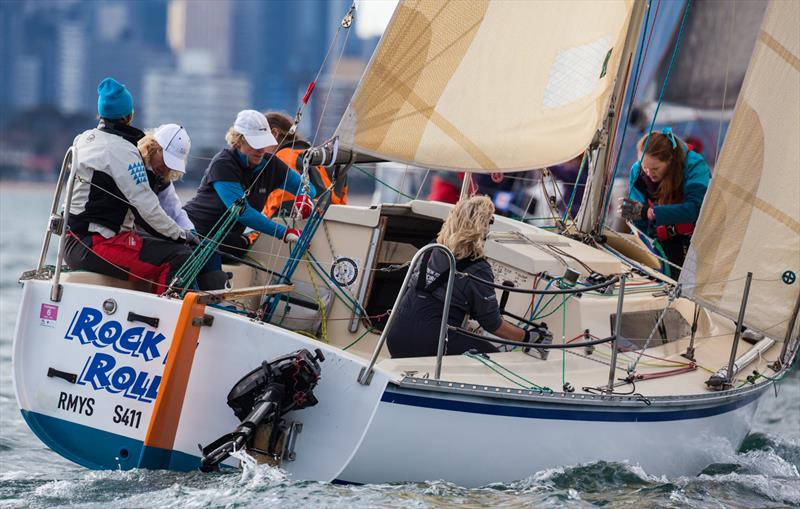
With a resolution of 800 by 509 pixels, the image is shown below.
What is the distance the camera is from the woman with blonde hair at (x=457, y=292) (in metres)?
4.90

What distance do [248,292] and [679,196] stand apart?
3.08 metres

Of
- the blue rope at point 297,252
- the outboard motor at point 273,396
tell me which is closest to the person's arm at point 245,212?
the blue rope at point 297,252

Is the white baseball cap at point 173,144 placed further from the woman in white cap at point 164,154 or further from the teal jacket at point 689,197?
the teal jacket at point 689,197

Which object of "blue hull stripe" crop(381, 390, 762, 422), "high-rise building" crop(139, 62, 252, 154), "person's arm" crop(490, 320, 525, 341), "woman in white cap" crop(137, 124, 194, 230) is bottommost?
"blue hull stripe" crop(381, 390, 762, 422)

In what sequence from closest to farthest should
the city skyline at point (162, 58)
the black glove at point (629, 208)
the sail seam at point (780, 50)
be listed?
1. the sail seam at point (780, 50)
2. the black glove at point (629, 208)
3. the city skyline at point (162, 58)

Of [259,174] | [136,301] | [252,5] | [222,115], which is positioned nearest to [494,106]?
[259,174]

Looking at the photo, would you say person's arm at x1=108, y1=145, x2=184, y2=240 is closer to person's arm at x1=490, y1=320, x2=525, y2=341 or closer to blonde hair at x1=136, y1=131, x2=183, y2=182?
blonde hair at x1=136, y1=131, x2=183, y2=182

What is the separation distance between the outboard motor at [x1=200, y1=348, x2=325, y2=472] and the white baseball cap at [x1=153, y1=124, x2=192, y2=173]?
1.17 meters

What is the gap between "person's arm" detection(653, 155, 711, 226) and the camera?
672 centimetres

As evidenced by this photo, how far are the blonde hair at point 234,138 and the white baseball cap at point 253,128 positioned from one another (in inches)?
1.5

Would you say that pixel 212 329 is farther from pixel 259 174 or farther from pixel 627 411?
pixel 627 411

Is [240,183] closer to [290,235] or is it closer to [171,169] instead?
[290,235]

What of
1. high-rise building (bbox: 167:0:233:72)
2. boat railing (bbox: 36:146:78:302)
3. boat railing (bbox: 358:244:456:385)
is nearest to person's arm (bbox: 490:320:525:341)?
boat railing (bbox: 358:244:456:385)

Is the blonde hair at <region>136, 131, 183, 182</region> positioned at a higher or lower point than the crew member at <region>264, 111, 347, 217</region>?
lower
